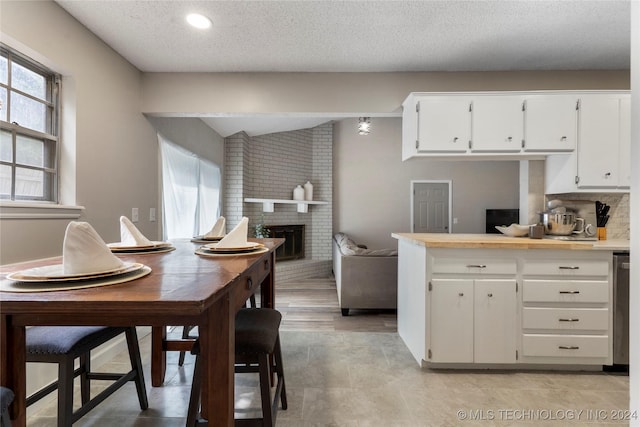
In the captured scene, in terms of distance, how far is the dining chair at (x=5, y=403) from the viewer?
772 millimetres

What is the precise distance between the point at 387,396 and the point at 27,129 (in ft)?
8.89

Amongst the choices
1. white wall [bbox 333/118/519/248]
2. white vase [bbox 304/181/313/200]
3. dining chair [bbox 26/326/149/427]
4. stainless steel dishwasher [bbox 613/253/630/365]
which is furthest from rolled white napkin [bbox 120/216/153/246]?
white wall [bbox 333/118/519/248]

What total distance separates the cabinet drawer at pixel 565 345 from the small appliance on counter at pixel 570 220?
727 mm

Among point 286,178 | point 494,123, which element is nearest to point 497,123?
point 494,123

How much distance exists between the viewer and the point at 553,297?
2217 mm

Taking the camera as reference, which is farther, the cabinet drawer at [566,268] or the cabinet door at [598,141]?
the cabinet door at [598,141]

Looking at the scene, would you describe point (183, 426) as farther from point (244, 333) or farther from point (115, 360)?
point (115, 360)

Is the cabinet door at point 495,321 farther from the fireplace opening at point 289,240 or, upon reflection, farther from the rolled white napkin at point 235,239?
the fireplace opening at point 289,240

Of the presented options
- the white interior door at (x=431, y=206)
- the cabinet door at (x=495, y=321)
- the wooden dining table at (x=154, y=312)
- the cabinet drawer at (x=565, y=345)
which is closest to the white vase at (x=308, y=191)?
the white interior door at (x=431, y=206)

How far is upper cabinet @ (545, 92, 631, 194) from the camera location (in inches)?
97.0

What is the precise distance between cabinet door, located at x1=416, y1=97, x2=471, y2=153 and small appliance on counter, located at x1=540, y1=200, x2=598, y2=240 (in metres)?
0.90

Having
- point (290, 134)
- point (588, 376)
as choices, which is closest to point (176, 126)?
point (290, 134)

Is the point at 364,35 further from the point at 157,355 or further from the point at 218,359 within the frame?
the point at 157,355

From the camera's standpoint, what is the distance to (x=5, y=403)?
2.56 ft
